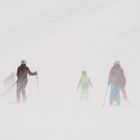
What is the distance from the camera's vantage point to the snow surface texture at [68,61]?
11.4m

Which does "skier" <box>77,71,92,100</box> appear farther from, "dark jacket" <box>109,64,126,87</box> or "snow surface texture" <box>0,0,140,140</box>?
"dark jacket" <box>109,64,126,87</box>

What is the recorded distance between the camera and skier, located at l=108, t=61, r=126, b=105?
17.3m

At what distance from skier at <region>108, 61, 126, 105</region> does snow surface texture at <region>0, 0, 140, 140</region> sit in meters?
0.39

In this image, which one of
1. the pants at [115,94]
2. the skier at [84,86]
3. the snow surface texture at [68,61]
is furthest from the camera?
the skier at [84,86]

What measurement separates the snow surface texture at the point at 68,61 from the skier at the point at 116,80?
1.28 ft

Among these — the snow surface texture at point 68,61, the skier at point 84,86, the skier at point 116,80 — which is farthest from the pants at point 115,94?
the skier at point 84,86

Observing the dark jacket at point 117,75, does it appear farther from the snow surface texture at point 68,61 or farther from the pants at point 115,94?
the snow surface texture at point 68,61

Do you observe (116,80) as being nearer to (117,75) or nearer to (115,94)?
(117,75)

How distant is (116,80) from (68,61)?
32277mm

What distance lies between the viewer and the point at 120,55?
49.2m

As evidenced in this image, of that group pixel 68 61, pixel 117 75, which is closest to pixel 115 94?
pixel 117 75

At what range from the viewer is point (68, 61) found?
49656 millimetres

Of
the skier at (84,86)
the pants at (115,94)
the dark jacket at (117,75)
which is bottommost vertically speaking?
the pants at (115,94)

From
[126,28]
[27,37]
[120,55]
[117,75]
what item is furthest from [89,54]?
[117,75]
